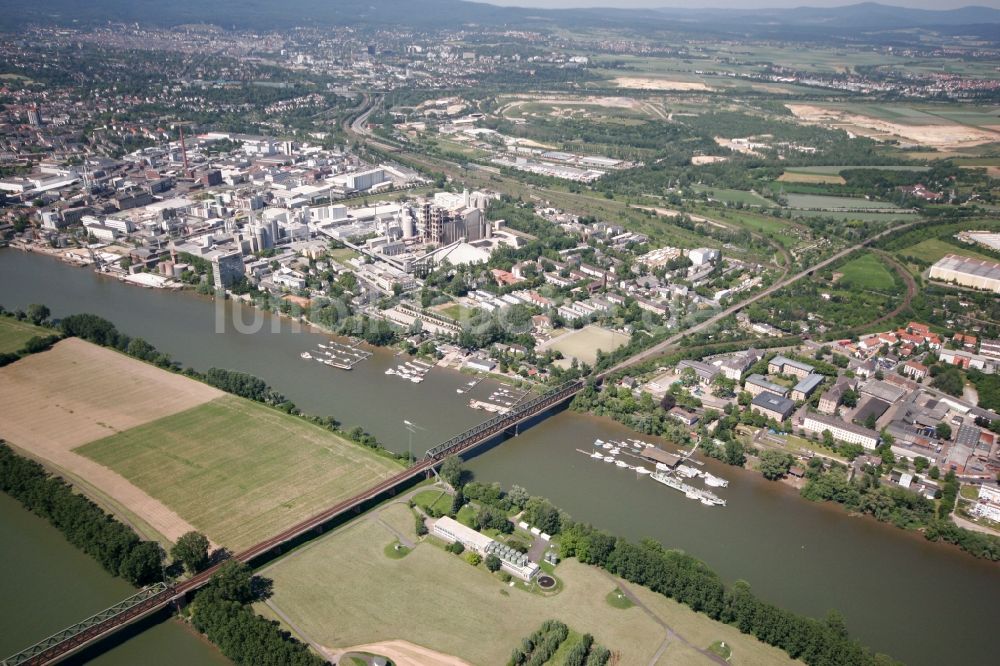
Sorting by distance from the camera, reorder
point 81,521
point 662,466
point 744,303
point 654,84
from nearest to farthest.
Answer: point 81,521 → point 662,466 → point 744,303 → point 654,84

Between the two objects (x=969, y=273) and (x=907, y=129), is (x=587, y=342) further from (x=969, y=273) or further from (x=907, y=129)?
(x=907, y=129)

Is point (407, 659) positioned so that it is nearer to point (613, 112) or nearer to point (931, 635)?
point (931, 635)

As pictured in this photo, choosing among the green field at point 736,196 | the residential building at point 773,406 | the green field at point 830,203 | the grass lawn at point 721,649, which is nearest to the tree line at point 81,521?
the grass lawn at point 721,649

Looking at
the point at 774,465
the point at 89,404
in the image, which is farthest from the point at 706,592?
the point at 89,404

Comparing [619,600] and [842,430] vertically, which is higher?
[842,430]

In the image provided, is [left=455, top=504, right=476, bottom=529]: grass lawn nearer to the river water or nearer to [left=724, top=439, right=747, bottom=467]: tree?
the river water

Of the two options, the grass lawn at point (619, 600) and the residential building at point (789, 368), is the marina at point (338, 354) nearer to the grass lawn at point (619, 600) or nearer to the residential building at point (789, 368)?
the grass lawn at point (619, 600)

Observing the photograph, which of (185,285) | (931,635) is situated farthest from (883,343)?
(185,285)
